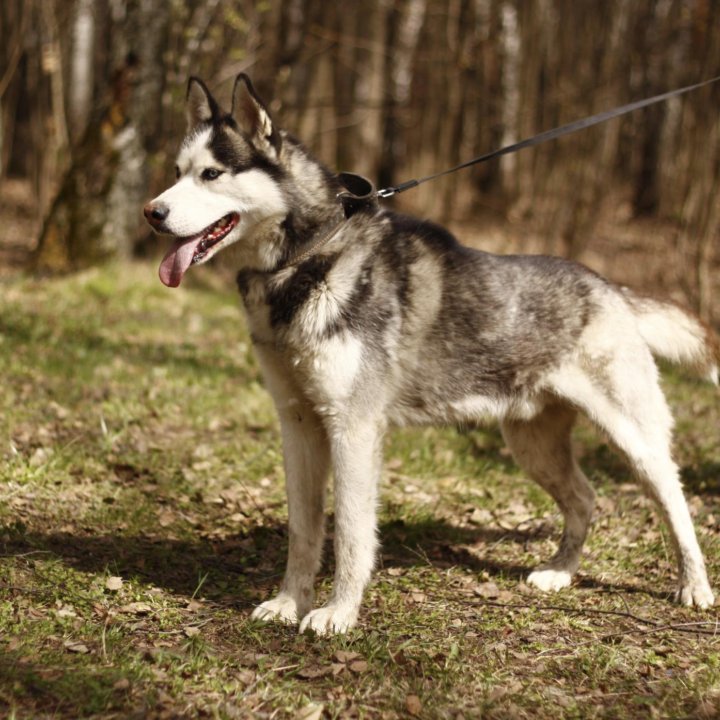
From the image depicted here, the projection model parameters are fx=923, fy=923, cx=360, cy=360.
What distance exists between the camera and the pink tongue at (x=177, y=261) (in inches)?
151

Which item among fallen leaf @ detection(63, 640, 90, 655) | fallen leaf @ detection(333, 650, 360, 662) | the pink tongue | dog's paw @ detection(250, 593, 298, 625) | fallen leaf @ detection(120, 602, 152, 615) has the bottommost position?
dog's paw @ detection(250, 593, 298, 625)

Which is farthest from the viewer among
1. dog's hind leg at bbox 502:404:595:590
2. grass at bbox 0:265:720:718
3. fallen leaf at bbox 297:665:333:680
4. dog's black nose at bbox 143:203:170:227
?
dog's hind leg at bbox 502:404:595:590

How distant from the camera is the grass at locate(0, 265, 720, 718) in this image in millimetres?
3357

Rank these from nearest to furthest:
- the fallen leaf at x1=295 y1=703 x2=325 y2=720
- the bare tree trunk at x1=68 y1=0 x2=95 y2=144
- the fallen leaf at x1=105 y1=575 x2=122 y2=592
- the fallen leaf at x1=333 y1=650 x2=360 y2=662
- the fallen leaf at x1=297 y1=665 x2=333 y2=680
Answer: the fallen leaf at x1=295 y1=703 x2=325 y2=720 < the fallen leaf at x1=297 y1=665 x2=333 y2=680 < the fallen leaf at x1=333 y1=650 x2=360 y2=662 < the fallen leaf at x1=105 y1=575 x2=122 y2=592 < the bare tree trunk at x1=68 y1=0 x2=95 y2=144

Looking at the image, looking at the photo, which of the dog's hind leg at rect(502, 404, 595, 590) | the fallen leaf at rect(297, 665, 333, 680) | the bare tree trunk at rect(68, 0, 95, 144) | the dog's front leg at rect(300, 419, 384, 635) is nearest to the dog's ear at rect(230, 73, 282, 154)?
the dog's front leg at rect(300, 419, 384, 635)

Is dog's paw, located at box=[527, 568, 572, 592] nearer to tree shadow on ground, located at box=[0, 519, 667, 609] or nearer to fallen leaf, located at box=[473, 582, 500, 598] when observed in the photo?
tree shadow on ground, located at box=[0, 519, 667, 609]

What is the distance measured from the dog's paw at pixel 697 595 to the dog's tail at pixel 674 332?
3.50 ft

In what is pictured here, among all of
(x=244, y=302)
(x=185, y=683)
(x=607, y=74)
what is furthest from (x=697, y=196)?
(x=185, y=683)

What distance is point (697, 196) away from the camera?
37.9 ft

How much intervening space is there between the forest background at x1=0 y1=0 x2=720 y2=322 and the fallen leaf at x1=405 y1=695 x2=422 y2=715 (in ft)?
24.8

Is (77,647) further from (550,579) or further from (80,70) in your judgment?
(80,70)

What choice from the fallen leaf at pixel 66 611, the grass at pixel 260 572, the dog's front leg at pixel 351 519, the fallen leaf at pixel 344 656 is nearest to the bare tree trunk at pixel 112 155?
the grass at pixel 260 572

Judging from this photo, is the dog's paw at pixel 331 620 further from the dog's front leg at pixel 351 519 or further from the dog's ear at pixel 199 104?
the dog's ear at pixel 199 104

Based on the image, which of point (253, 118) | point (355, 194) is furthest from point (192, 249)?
point (355, 194)
